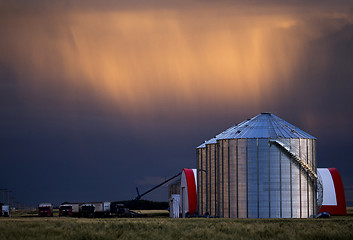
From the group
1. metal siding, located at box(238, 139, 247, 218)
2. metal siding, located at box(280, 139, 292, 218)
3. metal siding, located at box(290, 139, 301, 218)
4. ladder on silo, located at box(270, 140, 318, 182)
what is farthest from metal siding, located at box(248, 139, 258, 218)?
metal siding, located at box(290, 139, 301, 218)

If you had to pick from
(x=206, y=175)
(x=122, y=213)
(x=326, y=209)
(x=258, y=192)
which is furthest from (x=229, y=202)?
(x=122, y=213)

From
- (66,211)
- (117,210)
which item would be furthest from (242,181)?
(66,211)

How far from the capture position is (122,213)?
109562 millimetres

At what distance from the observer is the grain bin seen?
7850cm

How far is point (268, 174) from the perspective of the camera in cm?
7875

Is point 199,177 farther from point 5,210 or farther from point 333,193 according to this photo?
point 5,210

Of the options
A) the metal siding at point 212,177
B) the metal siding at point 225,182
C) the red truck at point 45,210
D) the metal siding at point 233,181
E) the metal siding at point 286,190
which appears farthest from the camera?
the red truck at point 45,210

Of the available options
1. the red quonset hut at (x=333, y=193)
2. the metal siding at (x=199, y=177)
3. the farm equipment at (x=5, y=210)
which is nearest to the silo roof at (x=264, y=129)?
the metal siding at (x=199, y=177)

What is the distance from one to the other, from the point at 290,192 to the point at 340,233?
31.8 meters

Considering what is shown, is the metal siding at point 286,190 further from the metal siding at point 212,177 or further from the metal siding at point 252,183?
the metal siding at point 212,177

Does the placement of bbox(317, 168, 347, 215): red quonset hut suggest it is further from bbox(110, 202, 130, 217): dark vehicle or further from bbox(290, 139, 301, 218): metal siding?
bbox(110, 202, 130, 217): dark vehicle

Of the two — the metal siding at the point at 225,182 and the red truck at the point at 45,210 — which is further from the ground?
the metal siding at the point at 225,182

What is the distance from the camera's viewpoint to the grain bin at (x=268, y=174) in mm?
78500

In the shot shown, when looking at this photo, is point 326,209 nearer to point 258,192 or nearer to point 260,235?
point 258,192
